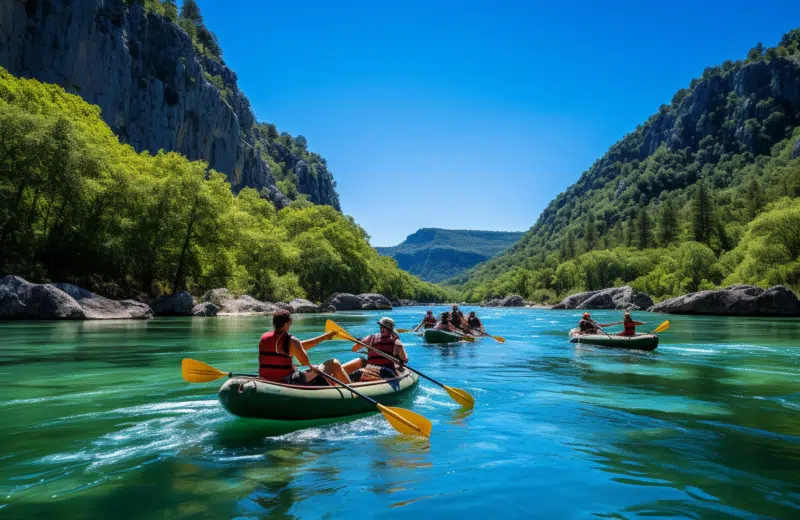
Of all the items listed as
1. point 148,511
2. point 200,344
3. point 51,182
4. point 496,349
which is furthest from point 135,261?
point 148,511

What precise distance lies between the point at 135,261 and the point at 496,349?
29532 millimetres

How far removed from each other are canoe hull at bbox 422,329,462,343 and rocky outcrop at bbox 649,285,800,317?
34135mm

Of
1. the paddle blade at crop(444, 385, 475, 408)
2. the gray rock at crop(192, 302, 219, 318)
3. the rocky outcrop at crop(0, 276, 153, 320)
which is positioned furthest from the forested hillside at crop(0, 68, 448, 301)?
the paddle blade at crop(444, 385, 475, 408)

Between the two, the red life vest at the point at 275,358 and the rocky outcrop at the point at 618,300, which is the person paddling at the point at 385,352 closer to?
the red life vest at the point at 275,358

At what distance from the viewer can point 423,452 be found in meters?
6.62

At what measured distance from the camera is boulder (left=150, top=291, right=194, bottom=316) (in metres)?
36.9

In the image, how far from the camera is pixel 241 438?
7094 mm

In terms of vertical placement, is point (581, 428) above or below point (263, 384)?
below

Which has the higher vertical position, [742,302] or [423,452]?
[742,302]

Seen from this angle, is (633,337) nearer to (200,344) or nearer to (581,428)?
(581,428)

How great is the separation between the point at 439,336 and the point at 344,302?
45.2 m

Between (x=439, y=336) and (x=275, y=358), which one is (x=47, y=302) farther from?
(x=275, y=358)

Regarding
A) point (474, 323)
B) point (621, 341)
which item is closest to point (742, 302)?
point (474, 323)

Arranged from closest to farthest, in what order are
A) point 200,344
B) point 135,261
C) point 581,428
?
1. point 581,428
2. point 200,344
3. point 135,261
